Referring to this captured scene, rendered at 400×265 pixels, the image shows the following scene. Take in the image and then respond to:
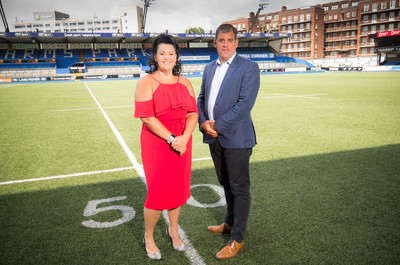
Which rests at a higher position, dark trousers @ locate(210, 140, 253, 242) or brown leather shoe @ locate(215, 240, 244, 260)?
dark trousers @ locate(210, 140, 253, 242)

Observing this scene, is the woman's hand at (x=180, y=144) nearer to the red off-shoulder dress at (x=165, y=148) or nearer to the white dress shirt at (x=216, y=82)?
the red off-shoulder dress at (x=165, y=148)

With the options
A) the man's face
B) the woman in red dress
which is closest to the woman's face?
the woman in red dress

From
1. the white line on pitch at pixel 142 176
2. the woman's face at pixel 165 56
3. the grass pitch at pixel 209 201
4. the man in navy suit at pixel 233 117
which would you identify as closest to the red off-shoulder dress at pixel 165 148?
the woman's face at pixel 165 56

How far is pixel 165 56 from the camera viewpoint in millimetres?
2463

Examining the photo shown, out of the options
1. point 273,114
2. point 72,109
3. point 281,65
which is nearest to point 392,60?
point 281,65

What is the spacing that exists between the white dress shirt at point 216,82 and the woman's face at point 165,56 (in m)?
0.49

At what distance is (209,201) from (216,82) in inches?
69.6

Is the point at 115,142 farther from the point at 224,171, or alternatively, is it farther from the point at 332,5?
the point at 332,5

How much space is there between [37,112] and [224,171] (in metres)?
11.5

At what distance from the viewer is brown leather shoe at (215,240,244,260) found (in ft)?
8.63

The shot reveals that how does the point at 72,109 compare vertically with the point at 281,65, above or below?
below

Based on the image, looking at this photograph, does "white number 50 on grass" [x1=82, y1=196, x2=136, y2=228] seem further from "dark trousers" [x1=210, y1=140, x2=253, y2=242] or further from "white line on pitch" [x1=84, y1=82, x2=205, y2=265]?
"dark trousers" [x1=210, y1=140, x2=253, y2=242]

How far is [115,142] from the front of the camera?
6918 mm

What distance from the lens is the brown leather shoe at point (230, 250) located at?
263 cm
